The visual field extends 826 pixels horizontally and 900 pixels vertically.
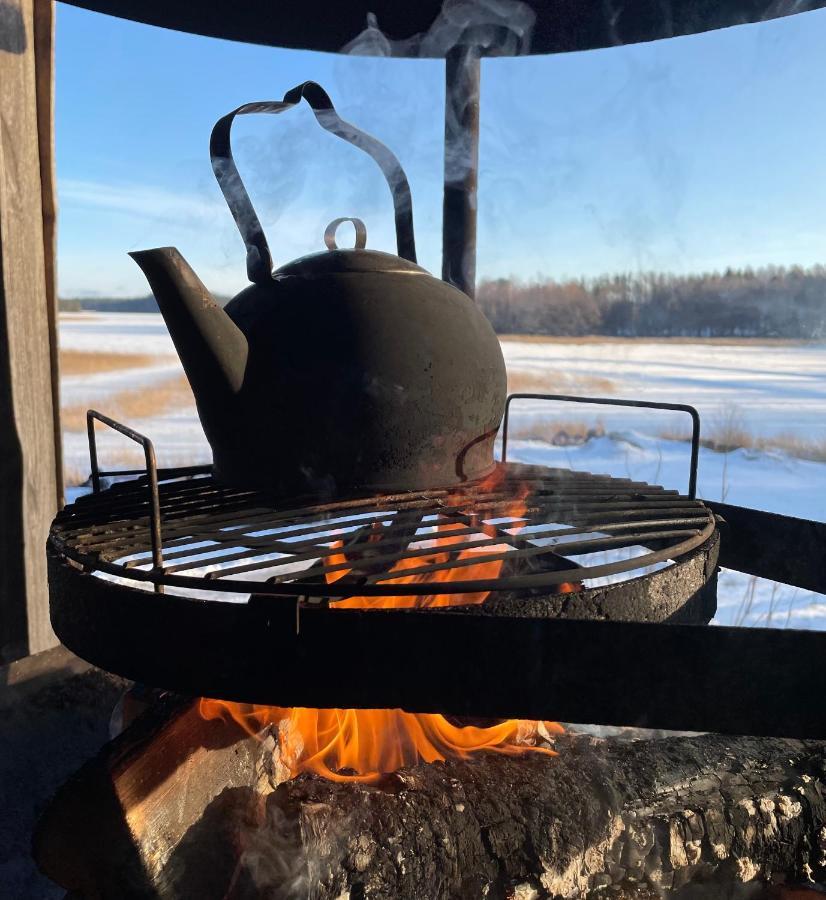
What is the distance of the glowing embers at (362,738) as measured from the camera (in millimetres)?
1197

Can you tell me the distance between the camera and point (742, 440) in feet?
20.2

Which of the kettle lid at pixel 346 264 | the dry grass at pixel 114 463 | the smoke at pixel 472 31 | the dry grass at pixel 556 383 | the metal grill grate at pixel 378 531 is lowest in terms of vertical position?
the dry grass at pixel 114 463

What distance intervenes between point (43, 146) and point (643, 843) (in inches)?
79.2

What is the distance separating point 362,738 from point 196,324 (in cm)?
75

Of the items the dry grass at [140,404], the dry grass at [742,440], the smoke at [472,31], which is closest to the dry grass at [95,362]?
the dry grass at [140,404]

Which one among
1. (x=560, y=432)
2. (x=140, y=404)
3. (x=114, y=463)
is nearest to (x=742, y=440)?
(x=560, y=432)

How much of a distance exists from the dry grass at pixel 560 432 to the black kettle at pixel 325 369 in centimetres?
439

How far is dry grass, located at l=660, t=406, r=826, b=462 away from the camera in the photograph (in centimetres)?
599

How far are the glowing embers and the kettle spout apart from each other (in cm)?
55

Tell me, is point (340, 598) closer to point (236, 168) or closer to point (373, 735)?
point (373, 735)

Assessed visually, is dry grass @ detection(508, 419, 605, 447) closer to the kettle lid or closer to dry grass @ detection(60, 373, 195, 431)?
dry grass @ detection(60, 373, 195, 431)

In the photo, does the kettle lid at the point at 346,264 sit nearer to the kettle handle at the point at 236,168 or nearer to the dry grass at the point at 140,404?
the kettle handle at the point at 236,168

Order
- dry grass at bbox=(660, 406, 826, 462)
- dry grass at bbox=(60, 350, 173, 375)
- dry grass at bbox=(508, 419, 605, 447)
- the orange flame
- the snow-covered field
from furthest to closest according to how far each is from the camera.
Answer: dry grass at bbox=(60, 350, 173, 375) < dry grass at bbox=(660, 406, 826, 462) < dry grass at bbox=(508, 419, 605, 447) < the snow-covered field < the orange flame

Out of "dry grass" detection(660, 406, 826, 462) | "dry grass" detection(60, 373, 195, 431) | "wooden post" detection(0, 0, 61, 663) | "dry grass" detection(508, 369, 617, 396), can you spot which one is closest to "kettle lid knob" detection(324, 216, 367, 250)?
"wooden post" detection(0, 0, 61, 663)
